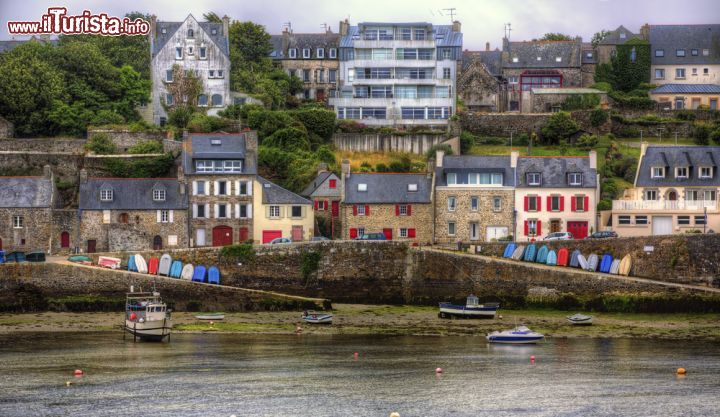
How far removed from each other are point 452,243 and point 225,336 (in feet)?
57.2

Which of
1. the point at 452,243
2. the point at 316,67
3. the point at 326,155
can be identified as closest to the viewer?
the point at 452,243

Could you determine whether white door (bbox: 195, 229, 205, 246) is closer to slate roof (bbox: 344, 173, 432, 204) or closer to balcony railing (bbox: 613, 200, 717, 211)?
slate roof (bbox: 344, 173, 432, 204)

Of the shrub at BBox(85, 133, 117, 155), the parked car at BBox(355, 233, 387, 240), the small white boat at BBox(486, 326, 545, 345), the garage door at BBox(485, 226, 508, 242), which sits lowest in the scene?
the small white boat at BBox(486, 326, 545, 345)

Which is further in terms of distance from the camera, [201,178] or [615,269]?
[201,178]

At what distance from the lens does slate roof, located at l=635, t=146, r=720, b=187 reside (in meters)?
79.3

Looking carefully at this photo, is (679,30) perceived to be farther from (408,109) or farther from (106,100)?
(106,100)

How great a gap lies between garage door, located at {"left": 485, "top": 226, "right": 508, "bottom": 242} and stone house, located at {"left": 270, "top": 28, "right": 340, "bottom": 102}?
23836 mm

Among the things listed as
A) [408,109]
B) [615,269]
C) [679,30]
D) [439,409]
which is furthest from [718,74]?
[439,409]

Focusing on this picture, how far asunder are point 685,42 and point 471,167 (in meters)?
29.5

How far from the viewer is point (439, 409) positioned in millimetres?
50438

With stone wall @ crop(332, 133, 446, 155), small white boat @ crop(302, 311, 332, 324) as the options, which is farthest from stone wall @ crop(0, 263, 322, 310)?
stone wall @ crop(332, 133, 446, 155)

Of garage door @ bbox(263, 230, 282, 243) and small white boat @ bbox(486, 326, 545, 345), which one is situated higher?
garage door @ bbox(263, 230, 282, 243)

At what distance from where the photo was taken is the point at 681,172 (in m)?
79.6

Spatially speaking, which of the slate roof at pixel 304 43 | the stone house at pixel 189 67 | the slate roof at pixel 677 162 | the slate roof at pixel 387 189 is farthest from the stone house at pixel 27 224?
the slate roof at pixel 677 162
